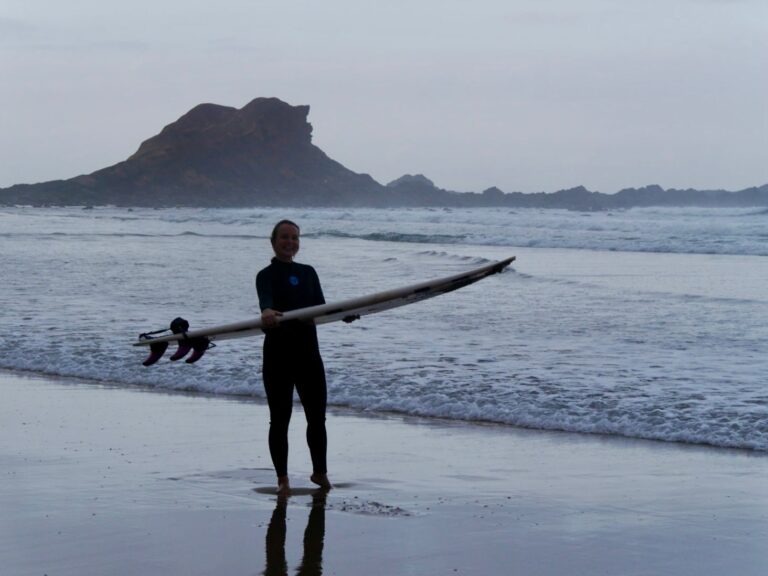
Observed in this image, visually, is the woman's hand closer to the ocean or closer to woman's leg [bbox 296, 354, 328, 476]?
woman's leg [bbox 296, 354, 328, 476]

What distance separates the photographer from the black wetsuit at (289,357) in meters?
6.14

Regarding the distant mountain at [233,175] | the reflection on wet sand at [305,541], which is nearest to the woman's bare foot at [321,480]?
the reflection on wet sand at [305,541]

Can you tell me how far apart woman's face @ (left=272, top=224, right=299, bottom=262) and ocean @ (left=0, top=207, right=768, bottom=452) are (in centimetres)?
324

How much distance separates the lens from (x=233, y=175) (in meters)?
169

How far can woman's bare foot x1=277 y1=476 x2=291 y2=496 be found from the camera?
20.4ft

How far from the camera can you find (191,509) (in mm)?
5812

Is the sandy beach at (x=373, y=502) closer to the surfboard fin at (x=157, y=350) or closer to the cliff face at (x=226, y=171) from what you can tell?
the surfboard fin at (x=157, y=350)

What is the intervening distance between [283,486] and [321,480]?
229 mm

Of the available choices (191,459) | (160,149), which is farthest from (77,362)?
(160,149)

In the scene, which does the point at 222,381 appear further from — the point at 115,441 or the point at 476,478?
the point at 476,478

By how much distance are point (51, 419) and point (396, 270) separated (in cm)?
1780

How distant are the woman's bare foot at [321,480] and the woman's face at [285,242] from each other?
1.23 m

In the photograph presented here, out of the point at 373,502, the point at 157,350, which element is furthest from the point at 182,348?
the point at 373,502

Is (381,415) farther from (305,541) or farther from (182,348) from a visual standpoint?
(305,541)
